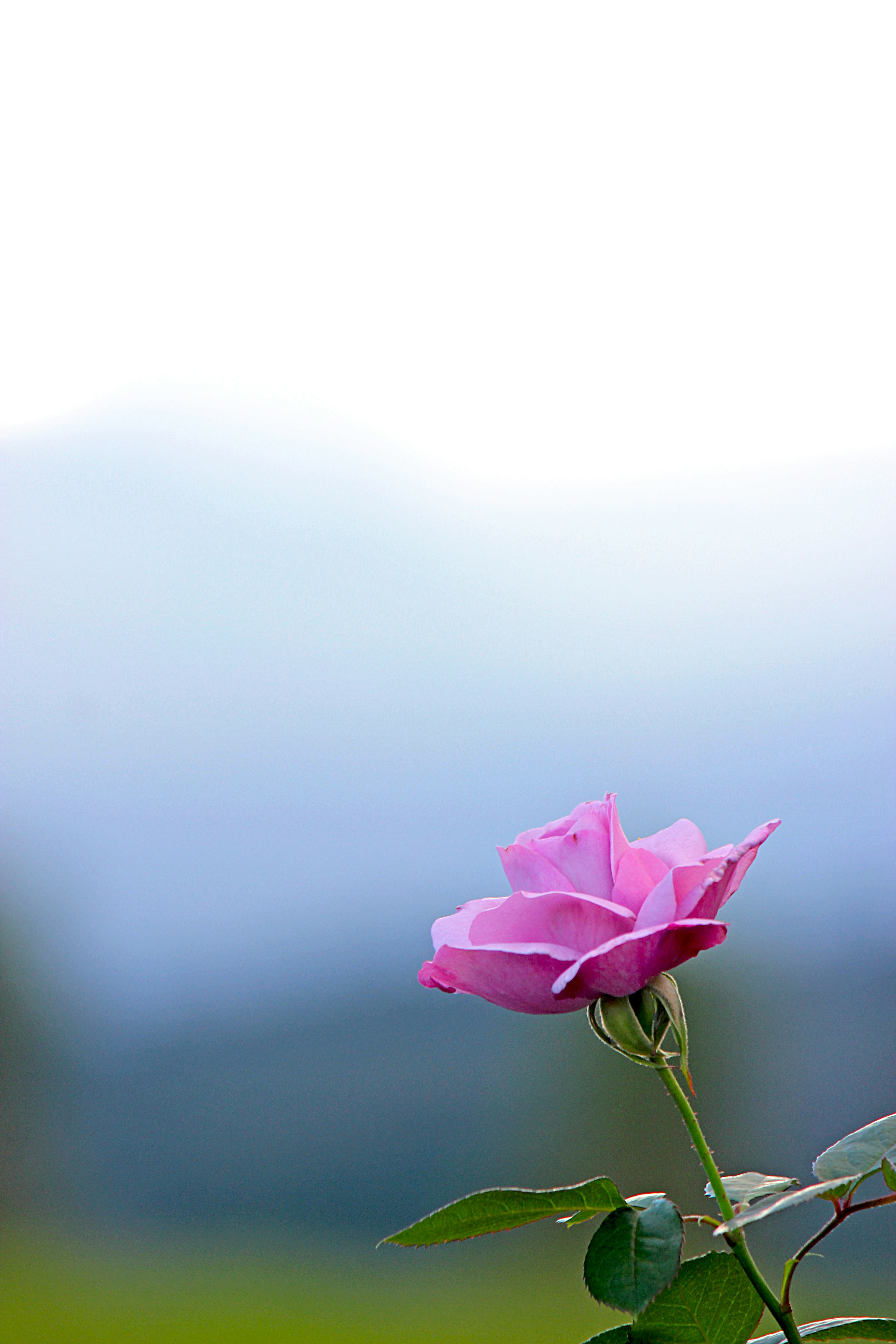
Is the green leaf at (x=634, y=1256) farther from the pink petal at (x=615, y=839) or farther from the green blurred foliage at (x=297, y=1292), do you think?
the green blurred foliage at (x=297, y=1292)

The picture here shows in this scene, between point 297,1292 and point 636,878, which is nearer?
point 636,878

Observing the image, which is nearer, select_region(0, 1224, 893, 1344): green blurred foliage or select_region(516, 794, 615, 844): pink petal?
select_region(516, 794, 615, 844): pink petal

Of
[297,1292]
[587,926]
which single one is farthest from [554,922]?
[297,1292]

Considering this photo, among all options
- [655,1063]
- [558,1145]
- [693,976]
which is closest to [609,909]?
[655,1063]

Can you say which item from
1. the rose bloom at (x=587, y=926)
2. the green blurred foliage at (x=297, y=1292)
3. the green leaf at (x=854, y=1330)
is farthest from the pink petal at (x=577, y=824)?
the green blurred foliage at (x=297, y=1292)

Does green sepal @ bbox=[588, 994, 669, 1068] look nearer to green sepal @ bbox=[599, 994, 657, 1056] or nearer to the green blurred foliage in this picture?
green sepal @ bbox=[599, 994, 657, 1056]

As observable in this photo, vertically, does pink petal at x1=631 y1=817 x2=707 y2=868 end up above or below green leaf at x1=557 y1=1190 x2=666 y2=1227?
A: above

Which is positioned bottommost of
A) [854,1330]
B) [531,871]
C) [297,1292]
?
[297,1292]

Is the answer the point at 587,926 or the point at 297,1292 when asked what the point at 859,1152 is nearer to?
the point at 587,926

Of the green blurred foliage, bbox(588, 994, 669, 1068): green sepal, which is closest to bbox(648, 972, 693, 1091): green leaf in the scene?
bbox(588, 994, 669, 1068): green sepal
